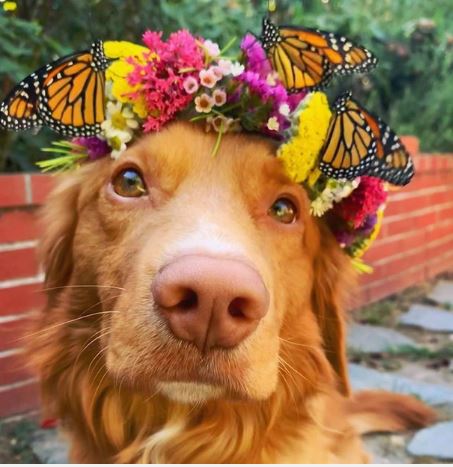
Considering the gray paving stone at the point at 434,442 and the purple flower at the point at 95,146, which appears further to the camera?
the gray paving stone at the point at 434,442

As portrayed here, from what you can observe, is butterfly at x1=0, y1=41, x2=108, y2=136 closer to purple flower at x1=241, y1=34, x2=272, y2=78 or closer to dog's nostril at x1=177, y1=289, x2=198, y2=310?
purple flower at x1=241, y1=34, x2=272, y2=78

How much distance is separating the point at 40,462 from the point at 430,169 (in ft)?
10.4

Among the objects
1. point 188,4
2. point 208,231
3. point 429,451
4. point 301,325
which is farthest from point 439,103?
point 208,231

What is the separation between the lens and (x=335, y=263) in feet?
5.65

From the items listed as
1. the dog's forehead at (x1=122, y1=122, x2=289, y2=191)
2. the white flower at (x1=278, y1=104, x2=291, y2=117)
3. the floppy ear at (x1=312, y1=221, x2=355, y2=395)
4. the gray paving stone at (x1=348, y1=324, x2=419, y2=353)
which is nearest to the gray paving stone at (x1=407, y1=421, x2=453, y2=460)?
the floppy ear at (x1=312, y1=221, x2=355, y2=395)

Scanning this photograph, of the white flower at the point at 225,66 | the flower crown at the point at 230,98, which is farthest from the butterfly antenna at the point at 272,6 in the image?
the white flower at the point at 225,66

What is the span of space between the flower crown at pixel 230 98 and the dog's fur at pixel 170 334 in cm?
6

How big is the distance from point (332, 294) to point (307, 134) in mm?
527

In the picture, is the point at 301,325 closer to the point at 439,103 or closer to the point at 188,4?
the point at 188,4

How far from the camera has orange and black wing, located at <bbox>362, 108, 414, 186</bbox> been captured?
1432 millimetres

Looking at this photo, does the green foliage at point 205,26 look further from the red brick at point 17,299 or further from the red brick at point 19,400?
the red brick at point 19,400

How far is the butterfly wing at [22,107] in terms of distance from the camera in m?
1.40

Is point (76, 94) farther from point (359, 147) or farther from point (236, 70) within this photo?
point (359, 147)

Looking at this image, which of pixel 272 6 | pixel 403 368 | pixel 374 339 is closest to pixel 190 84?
pixel 272 6
